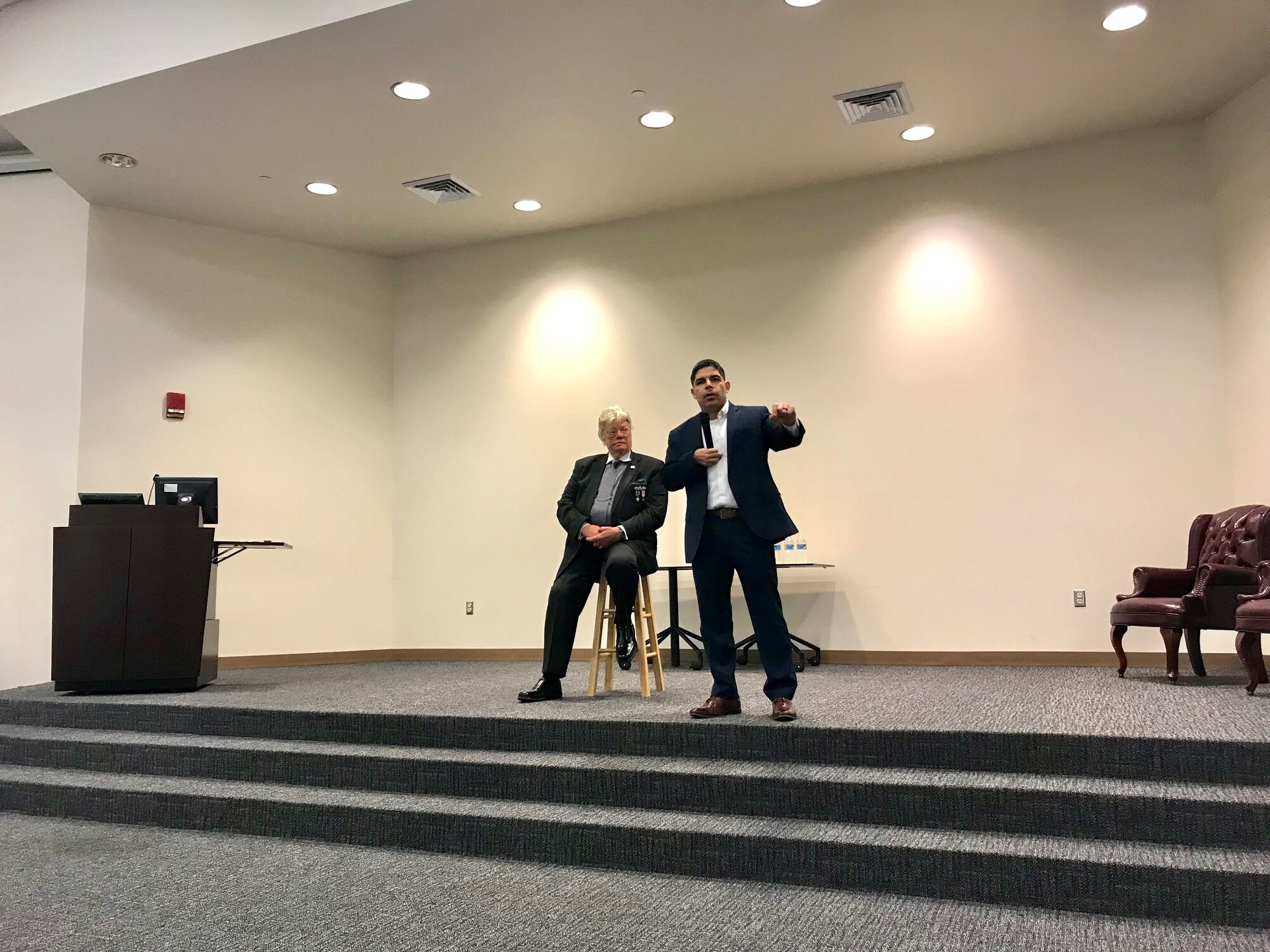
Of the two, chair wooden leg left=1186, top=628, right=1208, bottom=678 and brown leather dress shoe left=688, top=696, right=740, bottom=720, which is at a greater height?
chair wooden leg left=1186, top=628, right=1208, bottom=678

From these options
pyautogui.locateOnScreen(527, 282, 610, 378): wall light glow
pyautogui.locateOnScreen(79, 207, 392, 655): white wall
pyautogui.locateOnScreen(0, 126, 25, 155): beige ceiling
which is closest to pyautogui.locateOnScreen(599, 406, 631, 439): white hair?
pyautogui.locateOnScreen(527, 282, 610, 378): wall light glow

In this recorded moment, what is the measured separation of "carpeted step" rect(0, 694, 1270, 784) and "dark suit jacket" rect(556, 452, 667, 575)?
39.4 inches

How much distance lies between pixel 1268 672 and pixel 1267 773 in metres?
2.44

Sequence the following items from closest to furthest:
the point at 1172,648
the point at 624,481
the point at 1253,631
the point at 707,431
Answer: the point at 707,431, the point at 1253,631, the point at 1172,648, the point at 624,481

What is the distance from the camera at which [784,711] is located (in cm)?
376

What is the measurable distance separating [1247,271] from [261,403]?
664cm

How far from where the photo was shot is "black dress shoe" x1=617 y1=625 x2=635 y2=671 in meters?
5.91

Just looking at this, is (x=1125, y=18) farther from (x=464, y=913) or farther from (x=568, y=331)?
(x=464, y=913)

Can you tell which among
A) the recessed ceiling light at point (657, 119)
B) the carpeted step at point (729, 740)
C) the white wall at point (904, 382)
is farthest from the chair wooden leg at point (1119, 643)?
the recessed ceiling light at point (657, 119)

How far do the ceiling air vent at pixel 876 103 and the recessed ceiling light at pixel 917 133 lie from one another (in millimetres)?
235

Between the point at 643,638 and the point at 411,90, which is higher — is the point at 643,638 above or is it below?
below

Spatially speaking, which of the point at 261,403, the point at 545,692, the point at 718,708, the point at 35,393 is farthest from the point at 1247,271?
the point at 35,393

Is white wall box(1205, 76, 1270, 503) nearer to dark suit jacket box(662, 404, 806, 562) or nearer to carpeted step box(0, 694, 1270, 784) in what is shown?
carpeted step box(0, 694, 1270, 784)

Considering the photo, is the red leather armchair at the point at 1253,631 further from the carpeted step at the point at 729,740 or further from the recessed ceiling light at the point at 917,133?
the recessed ceiling light at the point at 917,133
